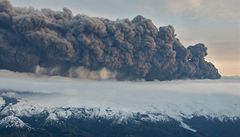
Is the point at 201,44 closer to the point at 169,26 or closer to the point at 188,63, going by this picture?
the point at 188,63

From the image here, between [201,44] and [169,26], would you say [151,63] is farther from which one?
[201,44]

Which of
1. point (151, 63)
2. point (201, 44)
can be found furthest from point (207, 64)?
point (151, 63)

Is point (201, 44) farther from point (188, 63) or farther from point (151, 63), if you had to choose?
point (151, 63)

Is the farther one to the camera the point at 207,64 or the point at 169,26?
the point at 207,64

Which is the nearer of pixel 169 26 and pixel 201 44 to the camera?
pixel 169 26

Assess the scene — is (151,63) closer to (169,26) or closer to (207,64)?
(169,26)

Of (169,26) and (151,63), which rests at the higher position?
(169,26)

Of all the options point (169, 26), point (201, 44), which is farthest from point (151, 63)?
point (201, 44)
